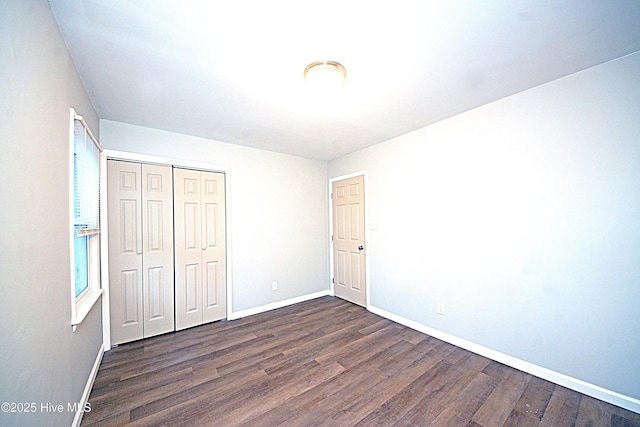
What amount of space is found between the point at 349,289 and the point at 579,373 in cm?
257

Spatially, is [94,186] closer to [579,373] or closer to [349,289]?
[349,289]

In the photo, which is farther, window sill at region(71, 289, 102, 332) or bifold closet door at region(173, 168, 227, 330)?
bifold closet door at region(173, 168, 227, 330)

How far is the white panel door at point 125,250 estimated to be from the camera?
254cm

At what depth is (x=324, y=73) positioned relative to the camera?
1670 millimetres

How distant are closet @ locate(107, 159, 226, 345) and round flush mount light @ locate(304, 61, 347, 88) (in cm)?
208

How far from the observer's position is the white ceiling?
1.27m

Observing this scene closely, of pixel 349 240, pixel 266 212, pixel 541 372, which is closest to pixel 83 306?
pixel 266 212

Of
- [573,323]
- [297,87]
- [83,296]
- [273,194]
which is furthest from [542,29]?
[83,296]

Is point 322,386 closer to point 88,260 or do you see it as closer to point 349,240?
point 349,240

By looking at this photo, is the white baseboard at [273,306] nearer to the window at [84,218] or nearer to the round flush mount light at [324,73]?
the window at [84,218]

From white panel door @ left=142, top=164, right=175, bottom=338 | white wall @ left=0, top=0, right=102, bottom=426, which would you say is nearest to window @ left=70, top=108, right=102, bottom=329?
white wall @ left=0, top=0, right=102, bottom=426

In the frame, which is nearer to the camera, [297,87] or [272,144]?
[297,87]

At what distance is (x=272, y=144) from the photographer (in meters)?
3.37

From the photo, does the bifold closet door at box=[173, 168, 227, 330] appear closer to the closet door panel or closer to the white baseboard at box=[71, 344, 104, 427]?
the closet door panel
